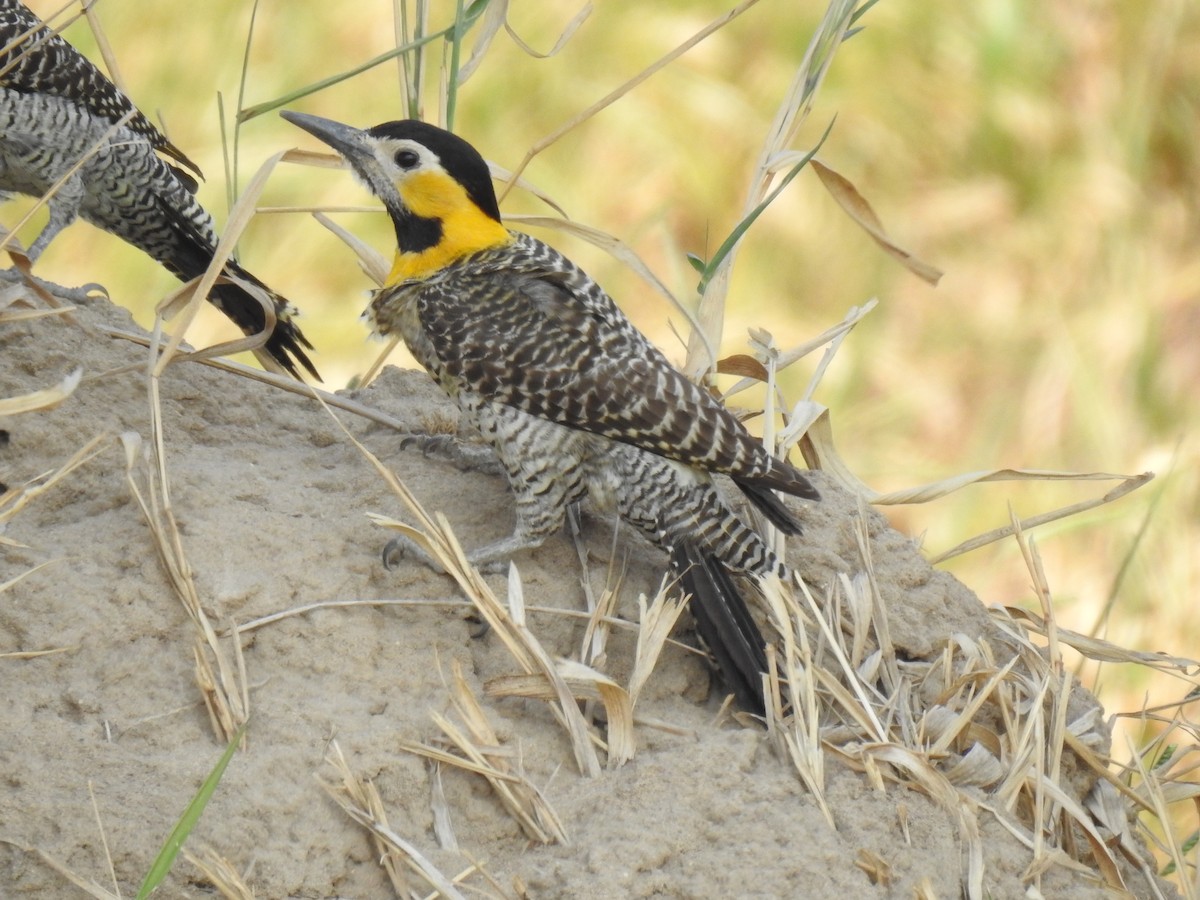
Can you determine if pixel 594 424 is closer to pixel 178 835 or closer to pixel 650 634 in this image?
pixel 650 634

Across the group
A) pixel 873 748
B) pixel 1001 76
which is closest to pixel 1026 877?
pixel 873 748

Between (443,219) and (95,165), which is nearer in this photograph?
(443,219)

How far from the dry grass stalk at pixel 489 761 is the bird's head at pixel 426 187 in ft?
4.08

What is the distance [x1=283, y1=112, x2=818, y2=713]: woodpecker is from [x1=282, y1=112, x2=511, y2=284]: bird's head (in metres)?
0.11

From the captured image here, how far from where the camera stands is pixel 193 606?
9.46ft

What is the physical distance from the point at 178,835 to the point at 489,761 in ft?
2.11

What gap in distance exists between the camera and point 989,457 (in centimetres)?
721

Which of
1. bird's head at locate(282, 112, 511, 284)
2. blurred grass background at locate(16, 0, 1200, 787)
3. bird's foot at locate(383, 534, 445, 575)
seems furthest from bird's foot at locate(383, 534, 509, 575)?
blurred grass background at locate(16, 0, 1200, 787)

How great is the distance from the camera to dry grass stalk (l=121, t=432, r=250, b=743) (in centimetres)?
276

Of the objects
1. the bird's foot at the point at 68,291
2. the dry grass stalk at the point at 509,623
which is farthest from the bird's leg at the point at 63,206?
the dry grass stalk at the point at 509,623

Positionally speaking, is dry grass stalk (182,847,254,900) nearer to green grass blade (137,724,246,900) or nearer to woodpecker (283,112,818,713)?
green grass blade (137,724,246,900)

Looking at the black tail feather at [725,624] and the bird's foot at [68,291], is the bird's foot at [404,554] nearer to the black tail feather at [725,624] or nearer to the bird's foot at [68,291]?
the black tail feather at [725,624]

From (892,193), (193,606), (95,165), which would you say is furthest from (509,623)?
(892,193)

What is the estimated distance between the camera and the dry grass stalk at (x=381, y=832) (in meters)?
2.57
